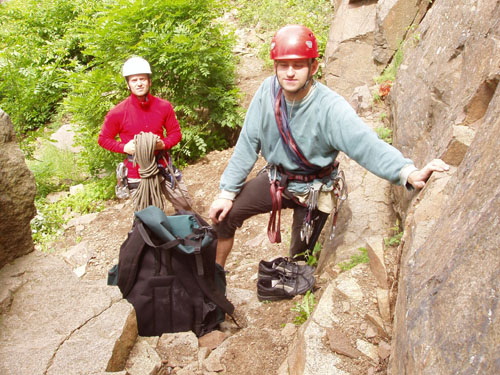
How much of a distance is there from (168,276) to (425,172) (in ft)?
7.11

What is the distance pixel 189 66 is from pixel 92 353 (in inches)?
250

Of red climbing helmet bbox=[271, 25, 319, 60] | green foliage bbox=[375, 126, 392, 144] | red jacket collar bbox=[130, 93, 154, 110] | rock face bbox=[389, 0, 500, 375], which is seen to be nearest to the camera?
rock face bbox=[389, 0, 500, 375]

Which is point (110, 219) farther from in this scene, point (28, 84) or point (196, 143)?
point (28, 84)

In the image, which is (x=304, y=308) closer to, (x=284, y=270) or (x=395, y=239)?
(x=284, y=270)

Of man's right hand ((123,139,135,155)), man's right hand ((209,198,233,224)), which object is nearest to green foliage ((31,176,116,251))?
man's right hand ((123,139,135,155))

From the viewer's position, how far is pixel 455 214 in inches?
83.7

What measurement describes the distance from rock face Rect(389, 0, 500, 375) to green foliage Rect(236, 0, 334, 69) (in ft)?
20.6

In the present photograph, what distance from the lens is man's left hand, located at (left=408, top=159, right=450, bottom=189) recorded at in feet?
9.45

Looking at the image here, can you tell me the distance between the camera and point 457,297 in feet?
5.51

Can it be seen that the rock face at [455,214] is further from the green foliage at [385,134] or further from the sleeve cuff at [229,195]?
the sleeve cuff at [229,195]

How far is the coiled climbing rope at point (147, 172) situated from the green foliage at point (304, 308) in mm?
2173

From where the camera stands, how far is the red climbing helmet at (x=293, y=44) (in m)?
3.46

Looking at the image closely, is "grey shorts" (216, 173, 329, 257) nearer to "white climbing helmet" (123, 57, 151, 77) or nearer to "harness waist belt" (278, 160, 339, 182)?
"harness waist belt" (278, 160, 339, 182)

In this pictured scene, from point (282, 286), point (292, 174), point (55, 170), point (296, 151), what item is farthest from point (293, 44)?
point (55, 170)
